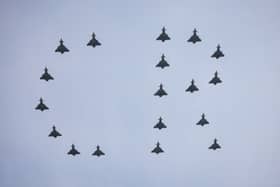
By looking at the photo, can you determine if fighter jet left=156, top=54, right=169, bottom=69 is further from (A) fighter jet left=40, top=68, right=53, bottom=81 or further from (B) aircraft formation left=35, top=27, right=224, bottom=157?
(A) fighter jet left=40, top=68, right=53, bottom=81

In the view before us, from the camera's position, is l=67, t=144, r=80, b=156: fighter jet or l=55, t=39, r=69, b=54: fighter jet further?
l=67, t=144, r=80, b=156: fighter jet

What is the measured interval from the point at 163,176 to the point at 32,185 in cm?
126

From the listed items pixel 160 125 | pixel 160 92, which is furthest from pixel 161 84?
pixel 160 125

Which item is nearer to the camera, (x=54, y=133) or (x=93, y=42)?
(x=93, y=42)

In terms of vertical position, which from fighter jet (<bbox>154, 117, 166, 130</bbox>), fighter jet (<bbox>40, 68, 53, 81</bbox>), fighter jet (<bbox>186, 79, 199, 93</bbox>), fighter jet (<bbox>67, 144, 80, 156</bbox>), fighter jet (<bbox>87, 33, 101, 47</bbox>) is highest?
fighter jet (<bbox>87, 33, 101, 47</bbox>)

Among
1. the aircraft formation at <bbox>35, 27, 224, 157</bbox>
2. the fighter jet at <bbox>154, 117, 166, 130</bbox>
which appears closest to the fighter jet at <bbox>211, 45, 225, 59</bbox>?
the aircraft formation at <bbox>35, 27, 224, 157</bbox>

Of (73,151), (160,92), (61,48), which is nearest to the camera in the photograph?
(61,48)

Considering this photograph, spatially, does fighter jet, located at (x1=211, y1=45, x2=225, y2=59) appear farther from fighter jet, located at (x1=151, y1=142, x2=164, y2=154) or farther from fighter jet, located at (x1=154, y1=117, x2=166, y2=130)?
fighter jet, located at (x1=151, y1=142, x2=164, y2=154)

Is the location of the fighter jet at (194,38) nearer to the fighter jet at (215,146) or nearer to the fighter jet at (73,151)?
the fighter jet at (215,146)

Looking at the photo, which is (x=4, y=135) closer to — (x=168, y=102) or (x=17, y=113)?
(x=17, y=113)

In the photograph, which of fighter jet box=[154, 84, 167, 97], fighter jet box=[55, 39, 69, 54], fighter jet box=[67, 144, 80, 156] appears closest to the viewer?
fighter jet box=[55, 39, 69, 54]

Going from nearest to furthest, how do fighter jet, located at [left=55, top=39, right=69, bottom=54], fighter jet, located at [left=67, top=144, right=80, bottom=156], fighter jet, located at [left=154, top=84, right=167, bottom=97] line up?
1. fighter jet, located at [left=55, top=39, right=69, bottom=54]
2. fighter jet, located at [left=154, top=84, right=167, bottom=97]
3. fighter jet, located at [left=67, top=144, right=80, bottom=156]

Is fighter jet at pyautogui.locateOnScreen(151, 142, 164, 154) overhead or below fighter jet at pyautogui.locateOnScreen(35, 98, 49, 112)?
below

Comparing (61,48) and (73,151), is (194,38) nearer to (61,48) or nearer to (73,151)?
(61,48)
